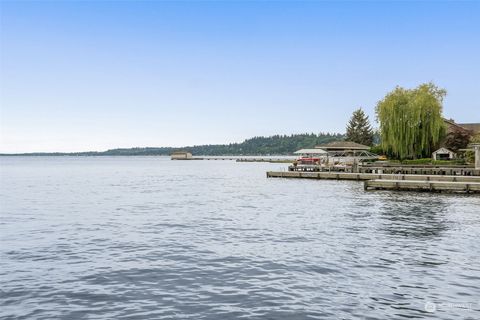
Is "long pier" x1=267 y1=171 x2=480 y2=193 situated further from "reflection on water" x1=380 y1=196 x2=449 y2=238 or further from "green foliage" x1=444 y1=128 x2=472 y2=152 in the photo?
"green foliage" x1=444 y1=128 x2=472 y2=152

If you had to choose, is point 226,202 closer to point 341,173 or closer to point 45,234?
point 45,234

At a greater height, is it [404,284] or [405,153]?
[405,153]

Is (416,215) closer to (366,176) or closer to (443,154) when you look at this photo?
(366,176)

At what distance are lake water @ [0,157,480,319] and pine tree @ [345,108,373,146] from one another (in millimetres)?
81374

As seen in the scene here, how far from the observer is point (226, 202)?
112ft

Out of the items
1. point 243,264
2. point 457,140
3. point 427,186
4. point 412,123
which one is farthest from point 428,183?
point 457,140

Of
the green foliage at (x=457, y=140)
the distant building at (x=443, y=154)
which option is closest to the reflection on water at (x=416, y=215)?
the distant building at (x=443, y=154)

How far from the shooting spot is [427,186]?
1537 inches

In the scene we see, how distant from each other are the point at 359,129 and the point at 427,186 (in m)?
72.7

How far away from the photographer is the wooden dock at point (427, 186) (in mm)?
37428

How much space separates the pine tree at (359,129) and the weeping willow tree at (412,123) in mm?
42752

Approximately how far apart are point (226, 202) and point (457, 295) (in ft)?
77.5

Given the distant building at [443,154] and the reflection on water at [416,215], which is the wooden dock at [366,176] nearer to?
the reflection on water at [416,215]

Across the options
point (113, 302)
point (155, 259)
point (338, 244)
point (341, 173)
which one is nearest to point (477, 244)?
point (338, 244)
